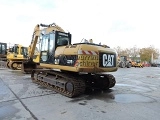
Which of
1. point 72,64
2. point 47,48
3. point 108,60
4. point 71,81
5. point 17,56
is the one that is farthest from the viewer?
point 17,56

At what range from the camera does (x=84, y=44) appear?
23.4 ft

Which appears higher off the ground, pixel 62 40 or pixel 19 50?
pixel 19 50

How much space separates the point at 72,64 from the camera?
7.17m

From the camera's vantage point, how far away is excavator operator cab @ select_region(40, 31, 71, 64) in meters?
8.51

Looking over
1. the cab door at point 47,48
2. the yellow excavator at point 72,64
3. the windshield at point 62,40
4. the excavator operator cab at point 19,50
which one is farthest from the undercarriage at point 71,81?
the excavator operator cab at point 19,50

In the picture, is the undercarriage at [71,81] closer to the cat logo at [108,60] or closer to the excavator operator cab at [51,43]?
the excavator operator cab at [51,43]

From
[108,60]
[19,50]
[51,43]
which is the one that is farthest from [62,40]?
[19,50]

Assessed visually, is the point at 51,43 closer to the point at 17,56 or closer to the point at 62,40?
the point at 62,40

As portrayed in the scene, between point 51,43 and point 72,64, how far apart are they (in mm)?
2053

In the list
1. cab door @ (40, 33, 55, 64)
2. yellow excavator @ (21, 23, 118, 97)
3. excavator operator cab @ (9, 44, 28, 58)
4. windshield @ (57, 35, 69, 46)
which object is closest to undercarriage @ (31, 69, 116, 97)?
yellow excavator @ (21, 23, 118, 97)

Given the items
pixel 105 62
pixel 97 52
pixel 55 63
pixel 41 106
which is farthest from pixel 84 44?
pixel 41 106

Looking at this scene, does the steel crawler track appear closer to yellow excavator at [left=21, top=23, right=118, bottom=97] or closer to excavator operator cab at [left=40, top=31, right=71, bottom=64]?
yellow excavator at [left=21, top=23, right=118, bottom=97]

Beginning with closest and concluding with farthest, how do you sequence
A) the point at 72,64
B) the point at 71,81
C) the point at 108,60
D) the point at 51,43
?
the point at 72,64 < the point at 71,81 < the point at 108,60 < the point at 51,43

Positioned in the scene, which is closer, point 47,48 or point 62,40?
point 62,40
